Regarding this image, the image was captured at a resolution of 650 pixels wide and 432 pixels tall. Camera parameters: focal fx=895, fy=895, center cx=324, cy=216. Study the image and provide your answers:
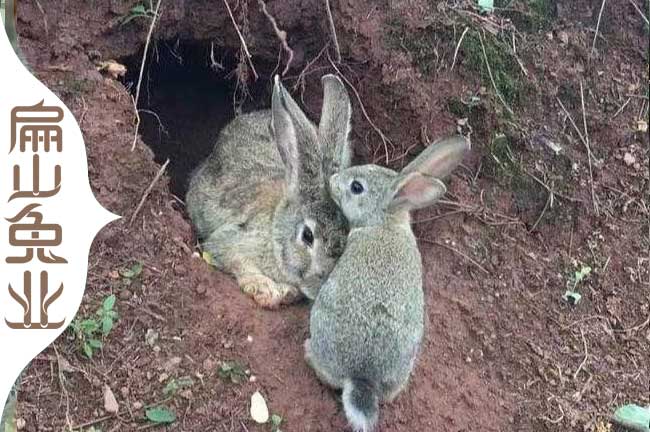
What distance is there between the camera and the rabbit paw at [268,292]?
15.2 feet

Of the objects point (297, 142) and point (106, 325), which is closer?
point (106, 325)

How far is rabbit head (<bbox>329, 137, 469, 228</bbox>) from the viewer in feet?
14.2

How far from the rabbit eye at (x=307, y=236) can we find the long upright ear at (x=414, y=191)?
19.4 inches

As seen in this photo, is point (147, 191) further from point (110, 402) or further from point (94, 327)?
point (110, 402)

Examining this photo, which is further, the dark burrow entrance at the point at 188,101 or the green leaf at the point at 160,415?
the dark burrow entrance at the point at 188,101

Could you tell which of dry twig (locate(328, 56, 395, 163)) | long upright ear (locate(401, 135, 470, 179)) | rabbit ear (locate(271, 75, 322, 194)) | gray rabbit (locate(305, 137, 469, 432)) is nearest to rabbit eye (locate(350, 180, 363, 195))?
gray rabbit (locate(305, 137, 469, 432))

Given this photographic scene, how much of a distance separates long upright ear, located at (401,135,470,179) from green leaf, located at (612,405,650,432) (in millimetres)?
1423

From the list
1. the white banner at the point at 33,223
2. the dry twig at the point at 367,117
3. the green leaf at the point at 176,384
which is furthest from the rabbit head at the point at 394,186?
the white banner at the point at 33,223

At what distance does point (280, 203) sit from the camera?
5.20 m

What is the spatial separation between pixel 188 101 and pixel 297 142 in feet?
6.38

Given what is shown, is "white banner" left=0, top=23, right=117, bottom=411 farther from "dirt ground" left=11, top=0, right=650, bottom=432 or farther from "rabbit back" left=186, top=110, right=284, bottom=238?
"rabbit back" left=186, top=110, right=284, bottom=238

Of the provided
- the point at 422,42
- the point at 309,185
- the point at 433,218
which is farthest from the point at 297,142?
the point at 422,42

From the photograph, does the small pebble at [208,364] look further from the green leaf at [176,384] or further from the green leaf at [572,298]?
the green leaf at [572,298]

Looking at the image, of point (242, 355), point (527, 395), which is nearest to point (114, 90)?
point (242, 355)
